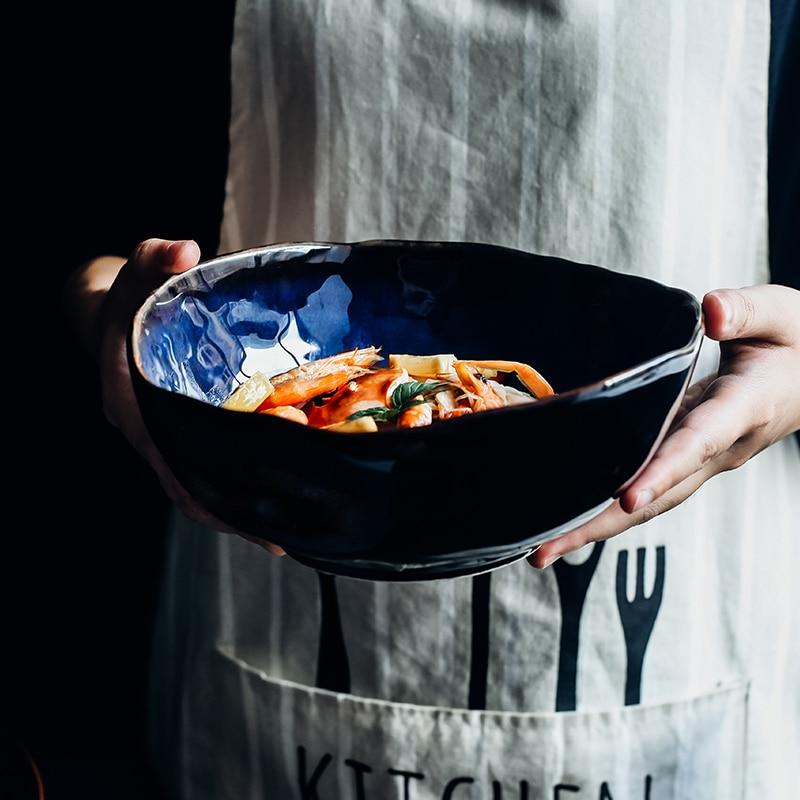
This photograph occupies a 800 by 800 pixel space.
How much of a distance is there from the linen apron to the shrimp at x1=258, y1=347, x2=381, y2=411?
233mm

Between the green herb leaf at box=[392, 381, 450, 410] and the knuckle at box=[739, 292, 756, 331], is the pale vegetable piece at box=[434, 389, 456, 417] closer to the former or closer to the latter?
the green herb leaf at box=[392, 381, 450, 410]

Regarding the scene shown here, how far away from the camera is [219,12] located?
1.01 meters

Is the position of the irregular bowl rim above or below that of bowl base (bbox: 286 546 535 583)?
above

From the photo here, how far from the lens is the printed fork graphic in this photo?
96cm

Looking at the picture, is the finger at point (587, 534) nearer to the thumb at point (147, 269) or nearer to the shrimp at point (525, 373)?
the shrimp at point (525, 373)

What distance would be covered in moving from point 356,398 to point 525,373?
157 mm

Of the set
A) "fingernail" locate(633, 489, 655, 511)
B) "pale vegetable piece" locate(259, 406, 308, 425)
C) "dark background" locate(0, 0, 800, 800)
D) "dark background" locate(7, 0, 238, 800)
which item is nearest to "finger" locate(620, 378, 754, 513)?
"fingernail" locate(633, 489, 655, 511)

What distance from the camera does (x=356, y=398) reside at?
0.67m

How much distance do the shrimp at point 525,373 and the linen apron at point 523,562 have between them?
0.23 metres

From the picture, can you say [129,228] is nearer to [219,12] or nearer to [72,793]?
[219,12]

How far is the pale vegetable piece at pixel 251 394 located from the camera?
684 millimetres

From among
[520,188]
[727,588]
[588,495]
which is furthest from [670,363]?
[727,588]

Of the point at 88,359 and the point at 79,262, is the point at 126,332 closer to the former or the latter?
the point at 79,262

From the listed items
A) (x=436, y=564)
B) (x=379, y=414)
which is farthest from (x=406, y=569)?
(x=379, y=414)
